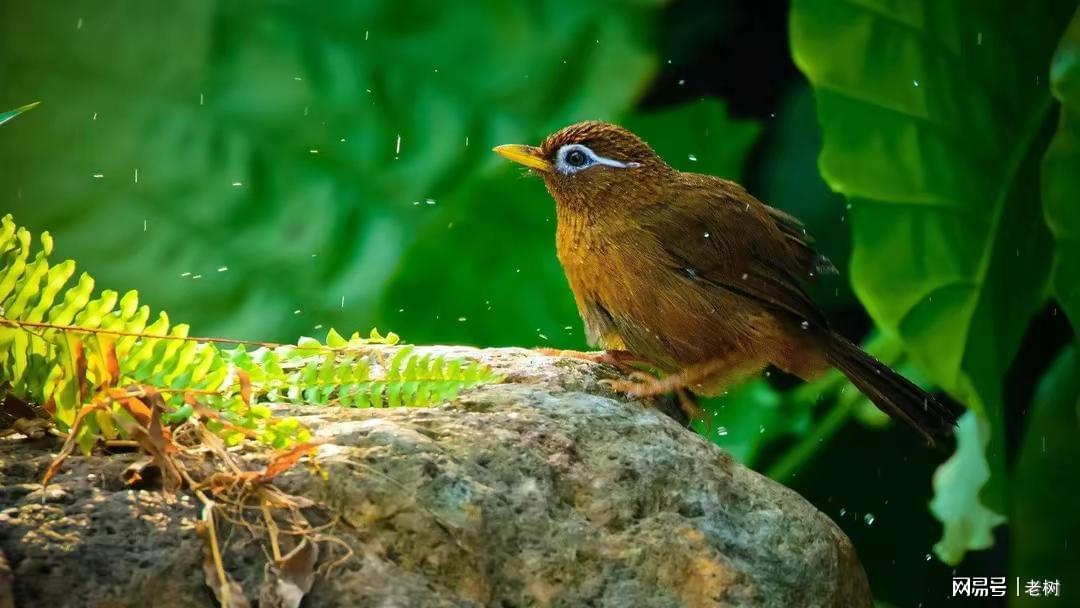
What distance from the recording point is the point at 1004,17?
3.95 metres

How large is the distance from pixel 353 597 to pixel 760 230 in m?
1.71

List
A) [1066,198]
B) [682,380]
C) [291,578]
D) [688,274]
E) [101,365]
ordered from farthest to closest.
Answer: [1066,198], [688,274], [682,380], [101,365], [291,578]

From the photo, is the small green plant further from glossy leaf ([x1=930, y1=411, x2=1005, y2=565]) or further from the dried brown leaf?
glossy leaf ([x1=930, y1=411, x2=1005, y2=565])

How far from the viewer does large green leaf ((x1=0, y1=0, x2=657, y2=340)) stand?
15.2 ft

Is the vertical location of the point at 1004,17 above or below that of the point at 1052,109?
above

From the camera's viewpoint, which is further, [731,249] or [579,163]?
[579,163]

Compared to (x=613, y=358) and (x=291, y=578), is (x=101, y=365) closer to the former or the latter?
(x=291, y=578)

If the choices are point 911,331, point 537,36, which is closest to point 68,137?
point 537,36

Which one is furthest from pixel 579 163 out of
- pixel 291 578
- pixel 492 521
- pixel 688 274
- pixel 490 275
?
pixel 291 578

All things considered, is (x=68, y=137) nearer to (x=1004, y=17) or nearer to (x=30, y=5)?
(x=30, y=5)

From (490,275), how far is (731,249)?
48.7 inches

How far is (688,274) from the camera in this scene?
290cm

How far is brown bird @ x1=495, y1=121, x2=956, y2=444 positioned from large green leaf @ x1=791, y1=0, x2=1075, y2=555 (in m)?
0.67

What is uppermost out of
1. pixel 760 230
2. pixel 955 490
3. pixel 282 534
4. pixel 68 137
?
pixel 68 137
